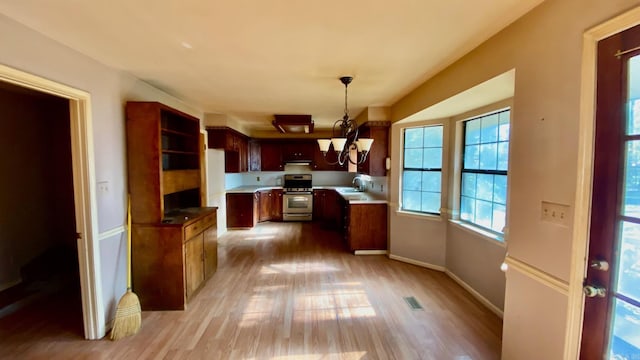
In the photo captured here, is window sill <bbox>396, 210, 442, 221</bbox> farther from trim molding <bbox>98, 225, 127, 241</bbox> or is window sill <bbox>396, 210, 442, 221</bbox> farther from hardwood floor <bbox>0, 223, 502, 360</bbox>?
trim molding <bbox>98, 225, 127, 241</bbox>

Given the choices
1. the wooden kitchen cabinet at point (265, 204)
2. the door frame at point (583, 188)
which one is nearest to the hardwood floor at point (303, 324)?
the door frame at point (583, 188)

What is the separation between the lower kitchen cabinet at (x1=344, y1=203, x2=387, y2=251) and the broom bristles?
9.67 feet

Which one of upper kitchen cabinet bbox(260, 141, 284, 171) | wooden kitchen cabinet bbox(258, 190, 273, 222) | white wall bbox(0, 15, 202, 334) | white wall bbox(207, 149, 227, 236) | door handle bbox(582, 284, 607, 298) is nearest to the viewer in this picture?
door handle bbox(582, 284, 607, 298)

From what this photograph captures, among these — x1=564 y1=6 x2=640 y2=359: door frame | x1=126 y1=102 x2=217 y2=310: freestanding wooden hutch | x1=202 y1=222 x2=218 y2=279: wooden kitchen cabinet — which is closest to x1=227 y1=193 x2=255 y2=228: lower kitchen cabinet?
x1=202 y1=222 x2=218 y2=279: wooden kitchen cabinet

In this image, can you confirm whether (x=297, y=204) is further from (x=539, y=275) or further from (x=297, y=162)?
(x=539, y=275)

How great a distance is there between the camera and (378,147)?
429cm

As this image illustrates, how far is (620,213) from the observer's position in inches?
47.6

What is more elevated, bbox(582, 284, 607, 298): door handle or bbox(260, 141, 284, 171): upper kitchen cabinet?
bbox(260, 141, 284, 171): upper kitchen cabinet

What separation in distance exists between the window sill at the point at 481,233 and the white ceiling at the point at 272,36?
1799 millimetres

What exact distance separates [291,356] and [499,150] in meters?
2.79

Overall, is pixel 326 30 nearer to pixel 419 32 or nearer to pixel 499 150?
pixel 419 32

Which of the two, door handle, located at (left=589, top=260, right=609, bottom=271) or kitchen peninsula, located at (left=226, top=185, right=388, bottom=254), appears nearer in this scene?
door handle, located at (left=589, top=260, right=609, bottom=271)

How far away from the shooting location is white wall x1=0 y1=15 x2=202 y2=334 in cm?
192

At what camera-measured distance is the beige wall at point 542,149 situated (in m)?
1.32
